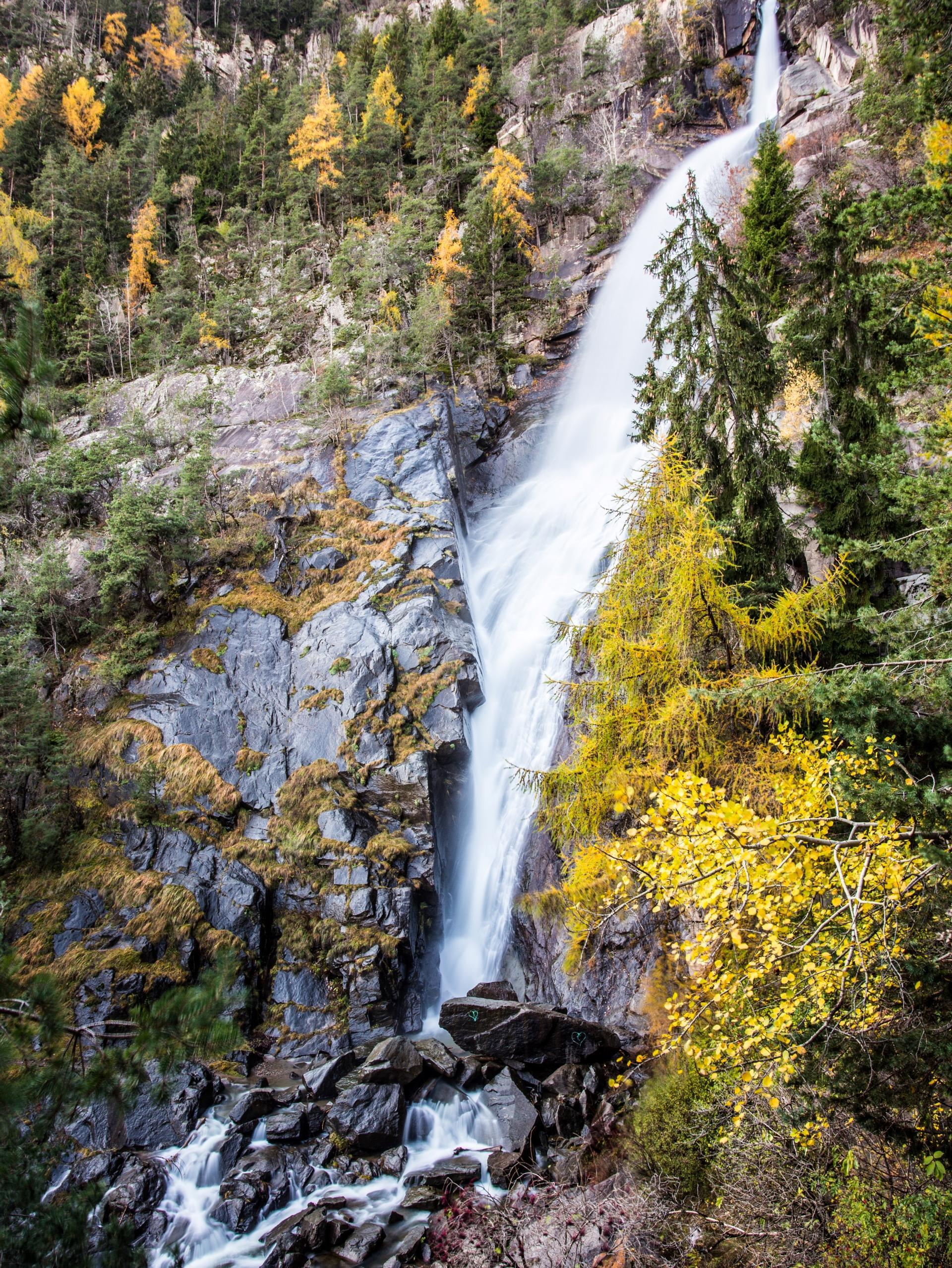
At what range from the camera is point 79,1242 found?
332 cm

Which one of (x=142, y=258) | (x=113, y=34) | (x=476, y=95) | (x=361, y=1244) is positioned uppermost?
(x=113, y=34)

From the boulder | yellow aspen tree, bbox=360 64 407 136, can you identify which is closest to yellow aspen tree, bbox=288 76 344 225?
yellow aspen tree, bbox=360 64 407 136

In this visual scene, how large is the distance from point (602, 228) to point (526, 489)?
16.1 metres

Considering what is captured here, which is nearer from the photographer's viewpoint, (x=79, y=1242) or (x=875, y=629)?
(x=79, y=1242)

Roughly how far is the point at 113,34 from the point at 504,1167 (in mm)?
74268

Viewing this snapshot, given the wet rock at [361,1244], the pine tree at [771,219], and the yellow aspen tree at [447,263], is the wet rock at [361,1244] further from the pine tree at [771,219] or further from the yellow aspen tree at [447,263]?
the yellow aspen tree at [447,263]

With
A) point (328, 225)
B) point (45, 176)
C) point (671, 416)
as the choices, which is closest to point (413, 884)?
point (671, 416)

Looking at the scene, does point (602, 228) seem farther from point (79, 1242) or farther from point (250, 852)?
point (79, 1242)

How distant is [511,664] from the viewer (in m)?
16.9

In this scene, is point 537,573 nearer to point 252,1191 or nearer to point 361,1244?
point 252,1191

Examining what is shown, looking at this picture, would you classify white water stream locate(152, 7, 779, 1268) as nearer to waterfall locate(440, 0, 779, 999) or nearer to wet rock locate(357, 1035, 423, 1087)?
waterfall locate(440, 0, 779, 999)

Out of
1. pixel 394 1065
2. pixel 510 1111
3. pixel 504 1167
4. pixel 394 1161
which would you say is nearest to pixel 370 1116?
pixel 394 1161

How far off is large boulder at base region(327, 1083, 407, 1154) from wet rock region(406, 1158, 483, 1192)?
664 millimetres

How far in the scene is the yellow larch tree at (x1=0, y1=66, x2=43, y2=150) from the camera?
42062 millimetres
